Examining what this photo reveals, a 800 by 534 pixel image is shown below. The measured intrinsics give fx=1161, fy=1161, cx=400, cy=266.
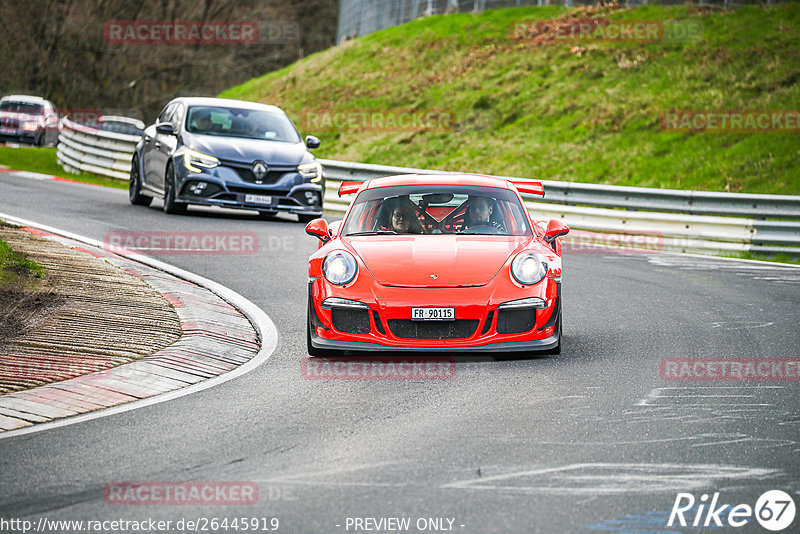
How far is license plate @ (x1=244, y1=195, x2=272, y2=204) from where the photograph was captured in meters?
17.0

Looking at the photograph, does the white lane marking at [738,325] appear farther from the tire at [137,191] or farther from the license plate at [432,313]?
the tire at [137,191]

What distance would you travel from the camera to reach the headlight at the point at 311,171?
17.5 metres

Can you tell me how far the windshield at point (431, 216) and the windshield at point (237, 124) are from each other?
897cm

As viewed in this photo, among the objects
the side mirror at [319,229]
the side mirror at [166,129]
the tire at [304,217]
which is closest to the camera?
the side mirror at [319,229]

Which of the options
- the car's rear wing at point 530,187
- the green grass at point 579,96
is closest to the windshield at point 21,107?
the green grass at point 579,96

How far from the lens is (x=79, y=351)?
313 inches

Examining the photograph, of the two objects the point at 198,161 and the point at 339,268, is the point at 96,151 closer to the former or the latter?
the point at 198,161

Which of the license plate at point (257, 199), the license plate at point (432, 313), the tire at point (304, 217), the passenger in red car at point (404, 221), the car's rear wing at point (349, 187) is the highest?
the car's rear wing at point (349, 187)

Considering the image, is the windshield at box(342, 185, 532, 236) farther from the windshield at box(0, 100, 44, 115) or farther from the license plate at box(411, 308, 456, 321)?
the windshield at box(0, 100, 44, 115)

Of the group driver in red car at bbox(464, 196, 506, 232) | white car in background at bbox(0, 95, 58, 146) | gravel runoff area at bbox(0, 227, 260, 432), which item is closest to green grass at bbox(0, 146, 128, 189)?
white car in background at bbox(0, 95, 58, 146)

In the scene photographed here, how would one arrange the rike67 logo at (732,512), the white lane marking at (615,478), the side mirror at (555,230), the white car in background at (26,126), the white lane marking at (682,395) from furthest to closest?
the white car in background at (26,126) → the side mirror at (555,230) → the white lane marking at (682,395) → the white lane marking at (615,478) → the rike67 logo at (732,512)

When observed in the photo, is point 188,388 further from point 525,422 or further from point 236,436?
point 525,422

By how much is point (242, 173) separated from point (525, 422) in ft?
36.7

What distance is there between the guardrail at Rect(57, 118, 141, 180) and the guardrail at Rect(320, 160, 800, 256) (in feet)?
25.1
